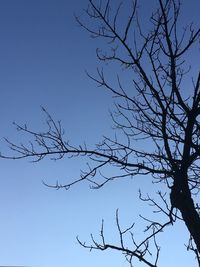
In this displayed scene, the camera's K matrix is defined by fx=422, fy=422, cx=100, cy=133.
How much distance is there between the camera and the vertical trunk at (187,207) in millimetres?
3830

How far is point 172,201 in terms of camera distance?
4121 millimetres

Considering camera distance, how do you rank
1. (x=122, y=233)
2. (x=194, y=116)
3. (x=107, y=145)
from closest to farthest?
(x=122, y=233)
(x=194, y=116)
(x=107, y=145)

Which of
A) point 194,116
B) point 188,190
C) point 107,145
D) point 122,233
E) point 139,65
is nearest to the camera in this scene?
point 122,233

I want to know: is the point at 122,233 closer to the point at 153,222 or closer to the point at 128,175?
the point at 153,222

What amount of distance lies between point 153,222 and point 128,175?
2.24ft

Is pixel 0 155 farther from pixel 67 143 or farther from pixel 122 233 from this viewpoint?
pixel 122 233

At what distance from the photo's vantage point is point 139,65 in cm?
479

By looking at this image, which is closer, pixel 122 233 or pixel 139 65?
pixel 122 233

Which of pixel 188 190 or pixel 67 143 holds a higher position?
pixel 67 143

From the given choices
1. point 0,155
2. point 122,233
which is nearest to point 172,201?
point 122,233

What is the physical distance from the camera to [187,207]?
157 inches

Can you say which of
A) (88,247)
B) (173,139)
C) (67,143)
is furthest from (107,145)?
(88,247)

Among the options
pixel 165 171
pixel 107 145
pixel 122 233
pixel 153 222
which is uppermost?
pixel 107 145

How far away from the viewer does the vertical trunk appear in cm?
383
